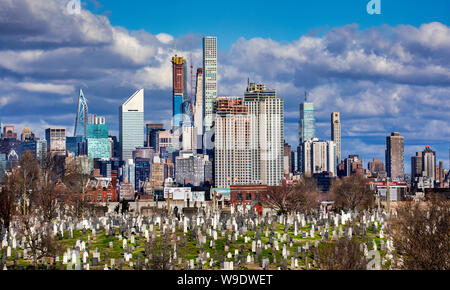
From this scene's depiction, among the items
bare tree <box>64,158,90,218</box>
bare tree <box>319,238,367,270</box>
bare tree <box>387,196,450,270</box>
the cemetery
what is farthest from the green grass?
bare tree <box>64,158,90,218</box>

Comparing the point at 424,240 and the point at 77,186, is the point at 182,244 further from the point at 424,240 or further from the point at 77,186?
the point at 77,186

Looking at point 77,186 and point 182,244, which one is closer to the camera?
point 182,244

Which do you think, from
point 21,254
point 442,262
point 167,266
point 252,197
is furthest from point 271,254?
point 252,197

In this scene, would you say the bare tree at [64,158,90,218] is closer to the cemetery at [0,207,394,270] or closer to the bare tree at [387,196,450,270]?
the cemetery at [0,207,394,270]

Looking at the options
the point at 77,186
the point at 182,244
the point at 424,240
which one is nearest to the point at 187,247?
the point at 182,244

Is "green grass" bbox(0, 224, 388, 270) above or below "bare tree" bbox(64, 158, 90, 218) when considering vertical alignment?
below

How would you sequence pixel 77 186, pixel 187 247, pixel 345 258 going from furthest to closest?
pixel 77 186 → pixel 187 247 → pixel 345 258

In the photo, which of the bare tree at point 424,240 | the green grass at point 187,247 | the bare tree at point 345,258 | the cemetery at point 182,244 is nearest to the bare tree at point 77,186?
the cemetery at point 182,244
